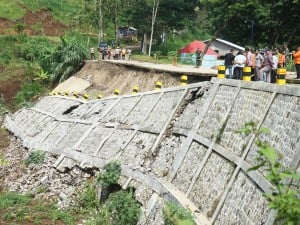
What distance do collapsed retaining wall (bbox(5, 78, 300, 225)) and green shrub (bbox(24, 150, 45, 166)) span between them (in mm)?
493

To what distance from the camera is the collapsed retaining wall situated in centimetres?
906

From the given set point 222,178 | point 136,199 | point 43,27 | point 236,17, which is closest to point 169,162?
point 136,199

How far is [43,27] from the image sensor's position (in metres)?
54.9

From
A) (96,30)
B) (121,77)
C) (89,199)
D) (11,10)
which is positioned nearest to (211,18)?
(96,30)

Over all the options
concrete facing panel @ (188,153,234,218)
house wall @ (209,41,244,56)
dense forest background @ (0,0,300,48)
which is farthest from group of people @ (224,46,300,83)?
house wall @ (209,41,244,56)

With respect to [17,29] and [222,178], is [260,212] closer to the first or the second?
[222,178]

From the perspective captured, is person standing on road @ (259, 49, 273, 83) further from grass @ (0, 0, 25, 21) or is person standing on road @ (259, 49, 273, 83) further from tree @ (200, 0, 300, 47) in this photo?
grass @ (0, 0, 25, 21)

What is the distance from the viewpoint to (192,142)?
1321 cm

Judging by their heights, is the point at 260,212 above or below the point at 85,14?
above

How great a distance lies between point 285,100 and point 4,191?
1178cm

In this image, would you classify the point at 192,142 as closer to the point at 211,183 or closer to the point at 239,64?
the point at 211,183

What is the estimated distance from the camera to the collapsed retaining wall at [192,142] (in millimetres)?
9062

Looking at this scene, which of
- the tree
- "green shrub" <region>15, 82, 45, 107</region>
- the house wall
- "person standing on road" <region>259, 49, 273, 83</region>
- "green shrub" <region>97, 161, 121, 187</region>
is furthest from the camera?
the house wall

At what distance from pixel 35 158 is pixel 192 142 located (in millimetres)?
8687
